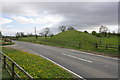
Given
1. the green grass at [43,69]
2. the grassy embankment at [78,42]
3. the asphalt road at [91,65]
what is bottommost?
the asphalt road at [91,65]

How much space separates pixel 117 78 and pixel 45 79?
4287mm

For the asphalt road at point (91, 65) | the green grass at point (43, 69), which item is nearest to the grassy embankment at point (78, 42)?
the asphalt road at point (91, 65)

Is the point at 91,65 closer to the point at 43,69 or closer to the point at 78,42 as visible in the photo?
the point at 43,69

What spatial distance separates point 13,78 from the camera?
547 cm

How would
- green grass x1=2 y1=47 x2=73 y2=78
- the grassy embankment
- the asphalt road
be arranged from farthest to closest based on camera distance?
the grassy embankment → the asphalt road → green grass x1=2 y1=47 x2=73 y2=78

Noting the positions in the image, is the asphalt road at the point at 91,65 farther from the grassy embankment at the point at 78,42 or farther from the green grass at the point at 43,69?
the grassy embankment at the point at 78,42

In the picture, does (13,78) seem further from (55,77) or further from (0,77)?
(55,77)

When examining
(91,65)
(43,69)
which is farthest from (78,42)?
(43,69)

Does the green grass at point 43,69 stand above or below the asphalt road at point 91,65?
above

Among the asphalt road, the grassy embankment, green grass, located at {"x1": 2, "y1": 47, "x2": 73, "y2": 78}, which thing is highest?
the grassy embankment

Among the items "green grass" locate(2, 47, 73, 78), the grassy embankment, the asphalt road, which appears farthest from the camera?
the grassy embankment

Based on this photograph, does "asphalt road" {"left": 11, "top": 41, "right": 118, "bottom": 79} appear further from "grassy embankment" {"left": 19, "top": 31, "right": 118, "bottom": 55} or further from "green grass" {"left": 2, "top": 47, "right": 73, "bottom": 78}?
"grassy embankment" {"left": 19, "top": 31, "right": 118, "bottom": 55}

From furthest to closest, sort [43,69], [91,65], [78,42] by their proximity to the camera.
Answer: [78,42] < [91,65] < [43,69]

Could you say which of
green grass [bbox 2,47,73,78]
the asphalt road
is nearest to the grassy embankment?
the asphalt road
